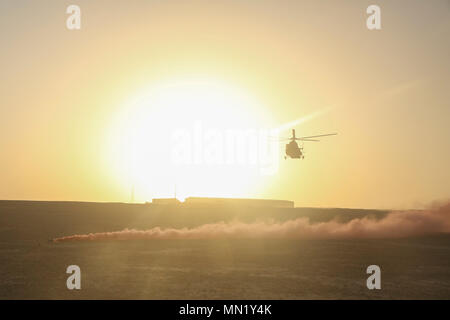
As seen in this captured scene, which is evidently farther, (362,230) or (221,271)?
(362,230)

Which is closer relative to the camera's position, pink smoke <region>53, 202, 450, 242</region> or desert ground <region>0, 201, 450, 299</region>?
desert ground <region>0, 201, 450, 299</region>

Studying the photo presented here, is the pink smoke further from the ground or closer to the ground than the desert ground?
further from the ground

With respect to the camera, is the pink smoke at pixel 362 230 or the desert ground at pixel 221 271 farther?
the pink smoke at pixel 362 230

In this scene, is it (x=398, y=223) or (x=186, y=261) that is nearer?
(x=186, y=261)

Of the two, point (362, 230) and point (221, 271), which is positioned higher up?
point (362, 230)

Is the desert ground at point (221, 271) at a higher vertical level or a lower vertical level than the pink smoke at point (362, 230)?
lower
